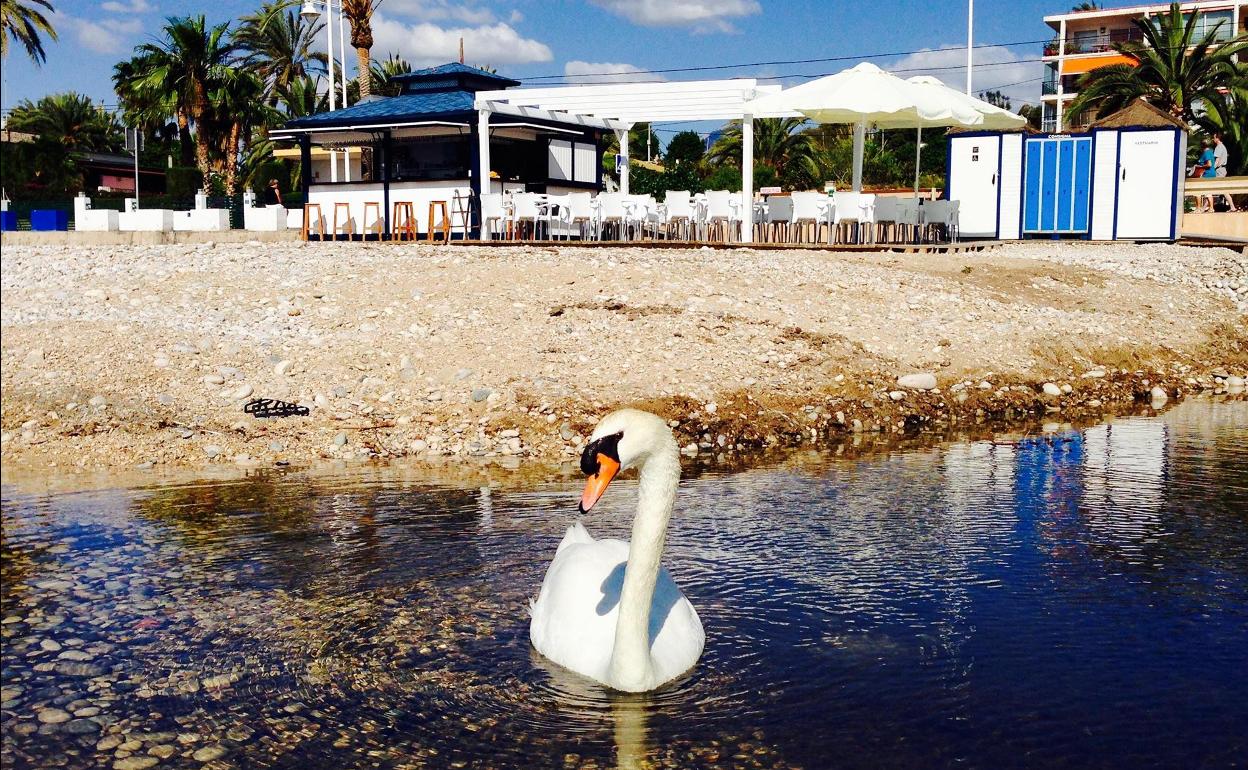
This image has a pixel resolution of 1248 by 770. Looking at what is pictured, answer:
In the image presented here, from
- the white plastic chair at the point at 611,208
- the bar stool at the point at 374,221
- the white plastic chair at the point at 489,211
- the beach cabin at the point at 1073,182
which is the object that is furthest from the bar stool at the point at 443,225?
the beach cabin at the point at 1073,182

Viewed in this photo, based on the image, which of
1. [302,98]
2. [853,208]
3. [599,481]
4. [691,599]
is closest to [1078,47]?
[302,98]

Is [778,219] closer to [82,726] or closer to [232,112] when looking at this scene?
[82,726]

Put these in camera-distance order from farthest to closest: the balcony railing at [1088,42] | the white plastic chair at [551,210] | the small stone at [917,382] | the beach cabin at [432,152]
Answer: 1. the balcony railing at [1088,42]
2. the beach cabin at [432,152]
3. the white plastic chair at [551,210]
4. the small stone at [917,382]

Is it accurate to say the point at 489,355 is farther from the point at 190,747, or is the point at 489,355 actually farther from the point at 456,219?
the point at 456,219

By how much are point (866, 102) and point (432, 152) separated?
997cm

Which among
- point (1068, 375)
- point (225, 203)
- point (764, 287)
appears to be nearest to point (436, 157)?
point (225, 203)

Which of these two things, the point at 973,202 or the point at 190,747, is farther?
the point at 973,202

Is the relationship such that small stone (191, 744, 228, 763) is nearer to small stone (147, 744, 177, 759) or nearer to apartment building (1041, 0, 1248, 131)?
small stone (147, 744, 177, 759)

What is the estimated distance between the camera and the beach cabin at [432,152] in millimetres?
24109

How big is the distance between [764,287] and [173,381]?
24.2ft

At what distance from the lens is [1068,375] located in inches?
536

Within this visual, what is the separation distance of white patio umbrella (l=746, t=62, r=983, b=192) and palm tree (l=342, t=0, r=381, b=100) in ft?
47.0

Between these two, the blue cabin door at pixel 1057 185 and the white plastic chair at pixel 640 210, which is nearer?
the white plastic chair at pixel 640 210

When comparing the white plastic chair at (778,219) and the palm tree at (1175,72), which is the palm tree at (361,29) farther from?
the palm tree at (1175,72)
